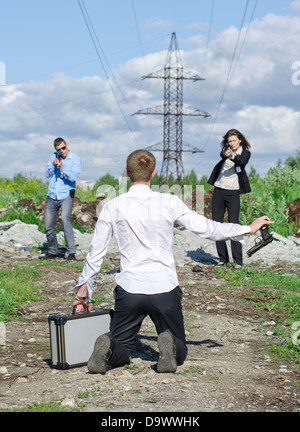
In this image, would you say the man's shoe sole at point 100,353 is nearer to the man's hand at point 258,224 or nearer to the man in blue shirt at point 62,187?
the man's hand at point 258,224

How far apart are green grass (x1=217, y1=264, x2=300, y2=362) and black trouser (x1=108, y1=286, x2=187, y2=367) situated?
126 cm

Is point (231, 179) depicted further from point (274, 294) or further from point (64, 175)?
point (64, 175)

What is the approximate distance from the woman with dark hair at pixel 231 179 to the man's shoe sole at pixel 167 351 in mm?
5340

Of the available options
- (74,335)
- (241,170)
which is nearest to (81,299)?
(74,335)

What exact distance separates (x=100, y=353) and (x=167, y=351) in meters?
0.51

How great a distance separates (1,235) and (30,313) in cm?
747

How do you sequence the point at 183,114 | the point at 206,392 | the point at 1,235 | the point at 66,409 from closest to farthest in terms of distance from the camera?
the point at 66,409
the point at 206,392
the point at 1,235
the point at 183,114

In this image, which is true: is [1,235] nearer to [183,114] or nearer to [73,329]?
[73,329]

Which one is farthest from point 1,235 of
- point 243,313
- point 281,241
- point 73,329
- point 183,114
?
point 183,114

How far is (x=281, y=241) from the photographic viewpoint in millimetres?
13070

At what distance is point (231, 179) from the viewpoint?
32.0 ft

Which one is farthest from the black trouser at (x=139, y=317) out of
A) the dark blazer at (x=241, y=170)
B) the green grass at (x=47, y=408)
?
the dark blazer at (x=241, y=170)

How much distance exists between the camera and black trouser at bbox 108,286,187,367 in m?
4.36

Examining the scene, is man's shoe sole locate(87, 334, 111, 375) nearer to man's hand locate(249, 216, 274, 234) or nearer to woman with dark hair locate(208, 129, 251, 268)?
man's hand locate(249, 216, 274, 234)
